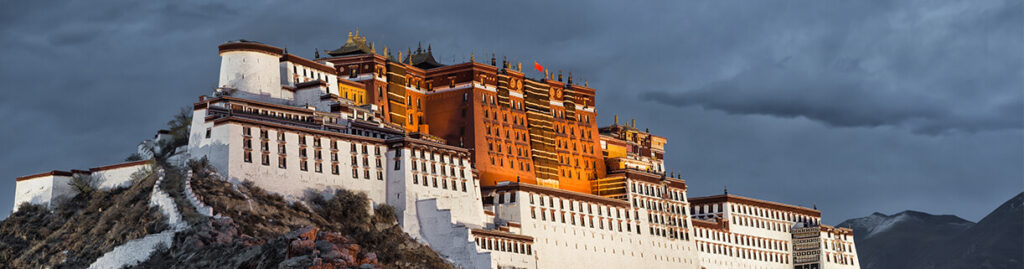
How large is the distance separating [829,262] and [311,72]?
67030mm

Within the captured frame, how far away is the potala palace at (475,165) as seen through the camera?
112 meters

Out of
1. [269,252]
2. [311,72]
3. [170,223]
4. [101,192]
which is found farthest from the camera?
[311,72]

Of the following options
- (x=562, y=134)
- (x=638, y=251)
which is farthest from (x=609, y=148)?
(x=638, y=251)

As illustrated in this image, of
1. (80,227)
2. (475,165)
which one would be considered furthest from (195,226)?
(475,165)

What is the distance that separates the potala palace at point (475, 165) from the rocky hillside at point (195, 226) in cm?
202

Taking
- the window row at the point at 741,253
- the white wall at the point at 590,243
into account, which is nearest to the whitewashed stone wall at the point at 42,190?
the white wall at the point at 590,243

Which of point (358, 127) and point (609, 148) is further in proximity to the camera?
point (609, 148)

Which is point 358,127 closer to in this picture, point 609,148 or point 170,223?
point 170,223

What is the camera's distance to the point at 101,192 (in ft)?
360

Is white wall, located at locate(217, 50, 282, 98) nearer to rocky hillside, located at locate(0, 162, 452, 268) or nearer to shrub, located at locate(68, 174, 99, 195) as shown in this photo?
rocky hillside, located at locate(0, 162, 452, 268)

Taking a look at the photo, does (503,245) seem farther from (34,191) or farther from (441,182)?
(34,191)

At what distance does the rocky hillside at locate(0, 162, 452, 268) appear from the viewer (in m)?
95.3

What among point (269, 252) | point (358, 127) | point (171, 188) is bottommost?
point (269, 252)

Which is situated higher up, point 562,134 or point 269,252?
point 562,134
